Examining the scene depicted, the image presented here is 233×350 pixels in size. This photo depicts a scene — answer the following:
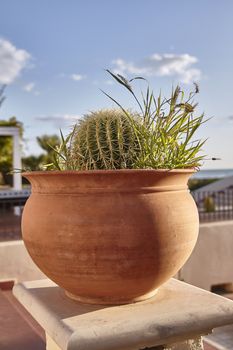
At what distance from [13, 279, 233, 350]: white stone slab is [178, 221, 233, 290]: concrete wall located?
320cm

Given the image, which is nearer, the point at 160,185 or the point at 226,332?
the point at 160,185

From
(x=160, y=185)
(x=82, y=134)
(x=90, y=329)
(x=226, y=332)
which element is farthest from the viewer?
(x=226, y=332)

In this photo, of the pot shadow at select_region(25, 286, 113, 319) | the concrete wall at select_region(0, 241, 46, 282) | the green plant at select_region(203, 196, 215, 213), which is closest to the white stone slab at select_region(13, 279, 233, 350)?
the pot shadow at select_region(25, 286, 113, 319)

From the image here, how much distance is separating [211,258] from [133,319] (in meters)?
3.72

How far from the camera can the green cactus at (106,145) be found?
157 cm

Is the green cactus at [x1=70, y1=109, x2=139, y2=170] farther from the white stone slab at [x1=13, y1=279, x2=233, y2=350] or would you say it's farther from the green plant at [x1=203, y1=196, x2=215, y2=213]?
the green plant at [x1=203, y1=196, x2=215, y2=213]

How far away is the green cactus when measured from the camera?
157 cm

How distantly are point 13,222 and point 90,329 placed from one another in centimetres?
956

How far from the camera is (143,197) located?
57.7 inches

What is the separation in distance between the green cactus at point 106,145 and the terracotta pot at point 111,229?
13 centimetres

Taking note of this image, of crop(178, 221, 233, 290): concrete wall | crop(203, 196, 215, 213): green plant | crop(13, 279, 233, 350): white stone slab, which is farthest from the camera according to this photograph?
crop(203, 196, 215, 213): green plant

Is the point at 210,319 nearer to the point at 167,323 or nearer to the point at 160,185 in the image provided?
the point at 167,323

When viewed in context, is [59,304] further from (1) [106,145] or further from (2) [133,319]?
(1) [106,145]

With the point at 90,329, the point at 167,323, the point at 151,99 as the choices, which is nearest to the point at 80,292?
the point at 90,329
